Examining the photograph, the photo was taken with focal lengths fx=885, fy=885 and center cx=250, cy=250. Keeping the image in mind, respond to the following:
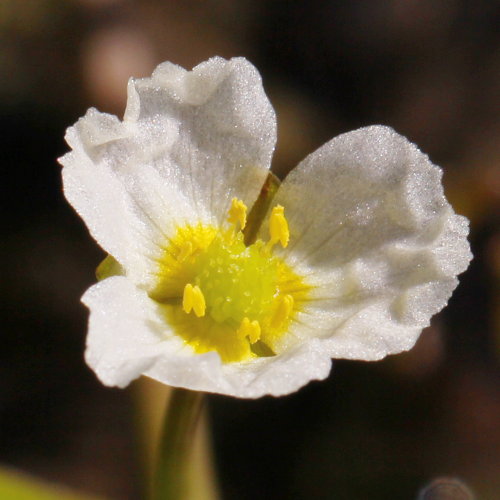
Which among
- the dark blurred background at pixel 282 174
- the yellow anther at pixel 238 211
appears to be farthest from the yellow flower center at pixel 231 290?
the dark blurred background at pixel 282 174

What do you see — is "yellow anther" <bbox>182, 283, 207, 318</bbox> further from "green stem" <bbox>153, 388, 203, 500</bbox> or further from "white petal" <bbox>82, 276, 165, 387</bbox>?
"green stem" <bbox>153, 388, 203, 500</bbox>

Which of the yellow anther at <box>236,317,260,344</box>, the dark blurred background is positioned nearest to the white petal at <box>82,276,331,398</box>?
the yellow anther at <box>236,317,260,344</box>

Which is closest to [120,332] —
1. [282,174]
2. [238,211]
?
[238,211]

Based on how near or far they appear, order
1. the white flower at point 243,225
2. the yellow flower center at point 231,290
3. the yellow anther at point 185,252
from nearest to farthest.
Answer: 1. the white flower at point 243,225
2. the yellow flower center at point 231,290
3. the yellow anther at point 185,252

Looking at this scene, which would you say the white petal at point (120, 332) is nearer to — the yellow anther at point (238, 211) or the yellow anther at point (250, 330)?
the yellow anther at point (250, 330)

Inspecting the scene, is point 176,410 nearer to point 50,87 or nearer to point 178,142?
point 178,142

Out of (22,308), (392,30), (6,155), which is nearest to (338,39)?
(392,30)
